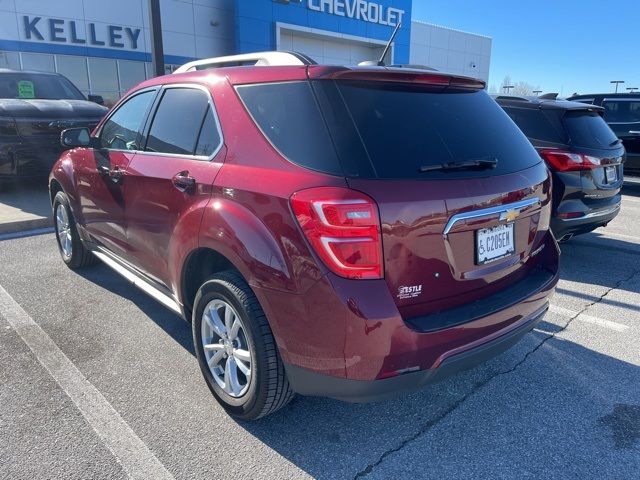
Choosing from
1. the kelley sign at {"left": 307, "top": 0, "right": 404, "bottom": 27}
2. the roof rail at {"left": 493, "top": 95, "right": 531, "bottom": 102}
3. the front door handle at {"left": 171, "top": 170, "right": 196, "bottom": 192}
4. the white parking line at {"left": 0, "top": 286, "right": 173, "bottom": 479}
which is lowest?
the white parking line at {"left": 0, "top": 286, "right": 173, "bottom": 479}

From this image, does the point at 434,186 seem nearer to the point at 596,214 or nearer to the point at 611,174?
the point at 596,214

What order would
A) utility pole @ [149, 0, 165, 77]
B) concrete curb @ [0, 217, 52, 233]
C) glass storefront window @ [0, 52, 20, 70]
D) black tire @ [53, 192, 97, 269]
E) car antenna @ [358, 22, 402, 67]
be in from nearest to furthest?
car antenna @ [358, 22, 402, 67], black tire @ [53, 192, 97, 269], concrete curb @ [0, 217, 52, 233], utility pole @ [149, 0, 165, 77], glass storefront window @ [0, 52, 20, 70]

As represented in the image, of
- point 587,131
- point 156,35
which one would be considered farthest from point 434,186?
point 156,35

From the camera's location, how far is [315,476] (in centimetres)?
224

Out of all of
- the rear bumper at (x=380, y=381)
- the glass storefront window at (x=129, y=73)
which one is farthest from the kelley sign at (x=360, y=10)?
the rear bumper at (x=380, y=381)

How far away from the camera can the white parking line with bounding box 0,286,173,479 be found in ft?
7.50

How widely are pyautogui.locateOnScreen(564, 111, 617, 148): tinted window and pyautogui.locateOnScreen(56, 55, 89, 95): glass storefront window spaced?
58.4 ft

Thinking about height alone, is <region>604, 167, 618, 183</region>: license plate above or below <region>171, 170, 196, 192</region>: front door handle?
below

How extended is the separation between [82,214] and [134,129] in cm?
117

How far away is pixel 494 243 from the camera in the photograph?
7.82ft

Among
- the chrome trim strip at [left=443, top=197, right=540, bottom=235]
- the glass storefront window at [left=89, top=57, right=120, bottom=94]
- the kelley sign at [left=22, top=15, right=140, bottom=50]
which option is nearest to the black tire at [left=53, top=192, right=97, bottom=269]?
the chrome trim strip at [left=443, top=197, right=540, bottom=235]

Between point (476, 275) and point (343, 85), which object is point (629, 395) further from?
point (343, 85)

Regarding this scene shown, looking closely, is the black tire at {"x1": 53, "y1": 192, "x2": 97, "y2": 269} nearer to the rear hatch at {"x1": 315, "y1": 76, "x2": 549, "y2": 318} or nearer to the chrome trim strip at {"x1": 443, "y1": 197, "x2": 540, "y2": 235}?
the rear hatch at {"x1": 315, "y1": 76, "x2": 549, "y2": 318}

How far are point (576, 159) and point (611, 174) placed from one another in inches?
21.7
